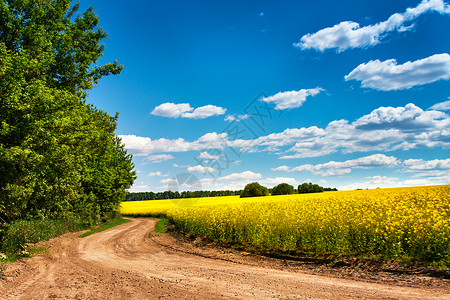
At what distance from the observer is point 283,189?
205 ft

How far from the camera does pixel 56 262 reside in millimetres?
11852

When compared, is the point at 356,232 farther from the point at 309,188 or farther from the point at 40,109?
the point at 309,188

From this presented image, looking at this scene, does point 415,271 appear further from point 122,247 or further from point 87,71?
point 87,71

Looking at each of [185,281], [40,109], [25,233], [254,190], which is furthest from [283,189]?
[185,281]

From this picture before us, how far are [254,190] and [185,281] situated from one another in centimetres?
5571

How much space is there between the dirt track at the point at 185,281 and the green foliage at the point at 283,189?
51.8 m

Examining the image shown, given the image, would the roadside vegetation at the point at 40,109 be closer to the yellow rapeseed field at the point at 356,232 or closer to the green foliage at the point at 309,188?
the yellow rapeseed field at the point at 356,232

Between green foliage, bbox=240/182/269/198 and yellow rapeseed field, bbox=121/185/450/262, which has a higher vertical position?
green foliage, bbox=240/182/269/198

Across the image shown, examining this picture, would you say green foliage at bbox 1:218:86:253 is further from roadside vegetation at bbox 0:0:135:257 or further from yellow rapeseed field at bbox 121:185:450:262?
yellow rapeseed field at bbox 121:185:450:262

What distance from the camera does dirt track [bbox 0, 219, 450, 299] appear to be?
6.39 metres

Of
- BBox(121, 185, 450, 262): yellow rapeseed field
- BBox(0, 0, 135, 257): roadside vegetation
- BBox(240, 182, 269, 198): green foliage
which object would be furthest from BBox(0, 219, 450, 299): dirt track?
BBox(240, 182, 269, 198): green foliage

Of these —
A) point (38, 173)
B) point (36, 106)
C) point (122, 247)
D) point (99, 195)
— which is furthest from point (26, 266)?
point (99, 195)

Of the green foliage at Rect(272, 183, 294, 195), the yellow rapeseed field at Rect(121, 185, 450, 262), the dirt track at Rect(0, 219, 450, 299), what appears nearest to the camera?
the dirt track at Rect(0, 219, 450, 299)

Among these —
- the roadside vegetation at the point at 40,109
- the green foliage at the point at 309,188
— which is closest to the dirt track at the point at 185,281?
the roadside vegetation at the point at 40,109
